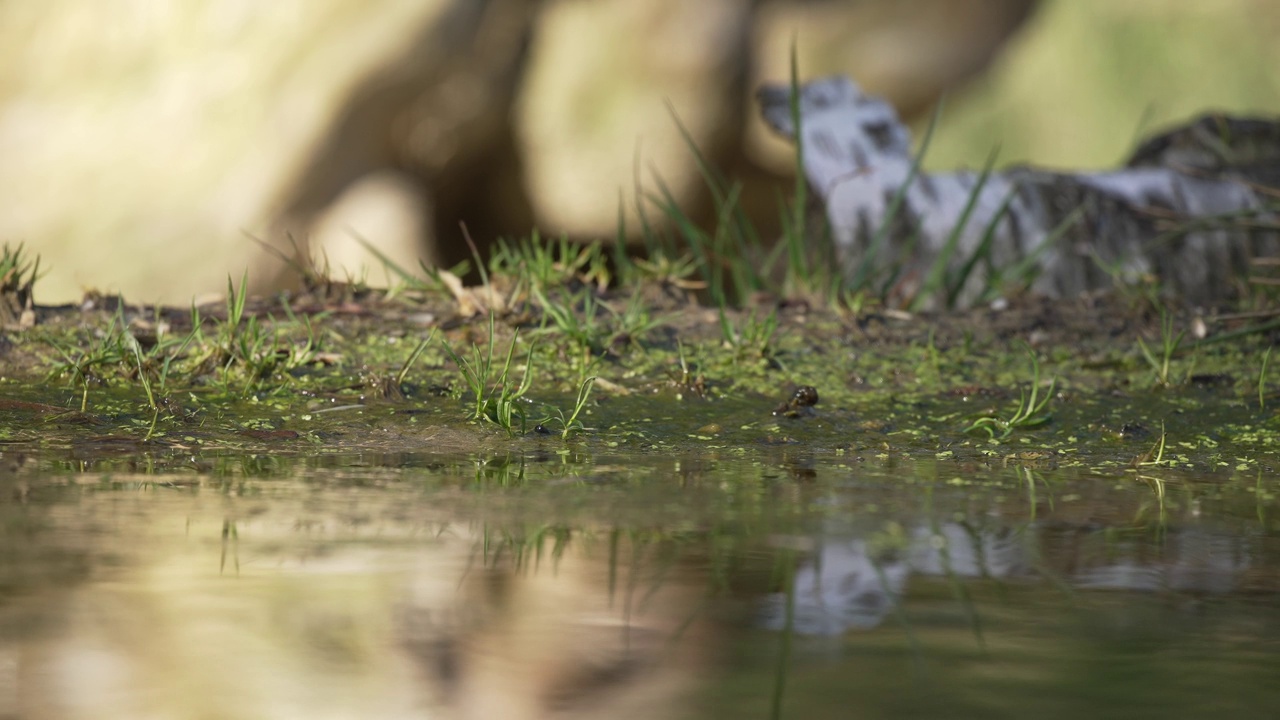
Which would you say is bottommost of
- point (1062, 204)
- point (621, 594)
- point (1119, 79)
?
point (621, 594)

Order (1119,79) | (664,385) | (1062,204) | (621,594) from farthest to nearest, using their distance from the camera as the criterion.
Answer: (1119,79)
(1062,204)
(664,385)
(621,594)

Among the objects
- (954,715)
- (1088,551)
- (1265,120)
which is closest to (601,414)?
(1088,551)

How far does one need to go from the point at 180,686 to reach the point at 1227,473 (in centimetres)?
157

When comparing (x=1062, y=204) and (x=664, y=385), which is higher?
(x=1062, y=204)

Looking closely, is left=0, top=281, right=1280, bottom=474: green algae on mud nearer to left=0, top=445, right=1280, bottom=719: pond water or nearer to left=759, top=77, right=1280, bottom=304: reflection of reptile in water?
left=0, top=445, right=1280, bottom=719: pond water

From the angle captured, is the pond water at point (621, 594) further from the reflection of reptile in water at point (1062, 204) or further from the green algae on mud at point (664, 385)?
the reflection of reptile in water at point (1062, 204)

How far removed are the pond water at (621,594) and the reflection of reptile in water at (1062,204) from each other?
2472 millimetres

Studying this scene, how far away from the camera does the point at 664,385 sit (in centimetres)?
260

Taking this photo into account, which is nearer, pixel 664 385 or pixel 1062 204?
pixel 664 385

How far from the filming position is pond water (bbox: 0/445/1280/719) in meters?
0.90

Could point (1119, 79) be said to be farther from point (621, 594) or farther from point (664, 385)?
point (621, 594)

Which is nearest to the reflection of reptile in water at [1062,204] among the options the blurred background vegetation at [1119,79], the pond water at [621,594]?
the pond water at [621,594]

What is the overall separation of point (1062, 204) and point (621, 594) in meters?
3.59

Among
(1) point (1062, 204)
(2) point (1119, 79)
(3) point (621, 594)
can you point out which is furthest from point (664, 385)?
(2) point (1119, 79)
